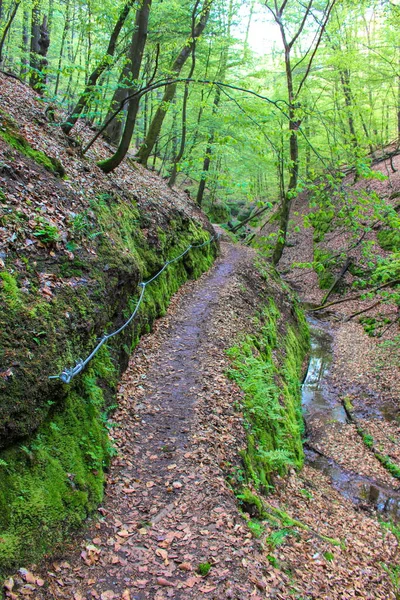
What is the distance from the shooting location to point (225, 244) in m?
21.5

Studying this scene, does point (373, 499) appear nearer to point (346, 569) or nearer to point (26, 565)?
point (346, 569)

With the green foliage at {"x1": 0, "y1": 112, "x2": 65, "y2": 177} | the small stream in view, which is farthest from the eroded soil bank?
the green foliage at {"x1": 0, "y1": 112, "x2": 65, "y2": 177}

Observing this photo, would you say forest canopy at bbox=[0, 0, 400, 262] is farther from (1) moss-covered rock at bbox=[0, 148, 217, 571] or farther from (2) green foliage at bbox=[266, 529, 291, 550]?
(2) green foliage at bbox=[266, 529, 291, 550]

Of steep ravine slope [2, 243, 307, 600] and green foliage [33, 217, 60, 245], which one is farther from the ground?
green foliage [33, 217, 60, 245]

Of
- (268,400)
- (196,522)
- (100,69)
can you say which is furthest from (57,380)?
(100,69)

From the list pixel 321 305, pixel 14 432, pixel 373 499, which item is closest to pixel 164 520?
pixel 14 432

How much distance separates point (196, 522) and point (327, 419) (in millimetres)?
7081

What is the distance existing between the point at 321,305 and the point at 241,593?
651 inches

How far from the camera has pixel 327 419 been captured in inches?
405

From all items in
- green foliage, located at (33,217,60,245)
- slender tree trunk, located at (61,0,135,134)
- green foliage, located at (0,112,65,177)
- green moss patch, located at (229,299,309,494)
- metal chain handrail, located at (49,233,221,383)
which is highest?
slender tree trunk, located at (61,0,135,134)

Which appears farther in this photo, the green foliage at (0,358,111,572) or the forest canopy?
the forest canopy

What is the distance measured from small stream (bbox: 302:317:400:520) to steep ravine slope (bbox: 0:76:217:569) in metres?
5.01

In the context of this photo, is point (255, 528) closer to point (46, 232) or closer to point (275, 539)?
point (275, 539)

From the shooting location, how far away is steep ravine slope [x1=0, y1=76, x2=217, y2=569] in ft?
11.6
